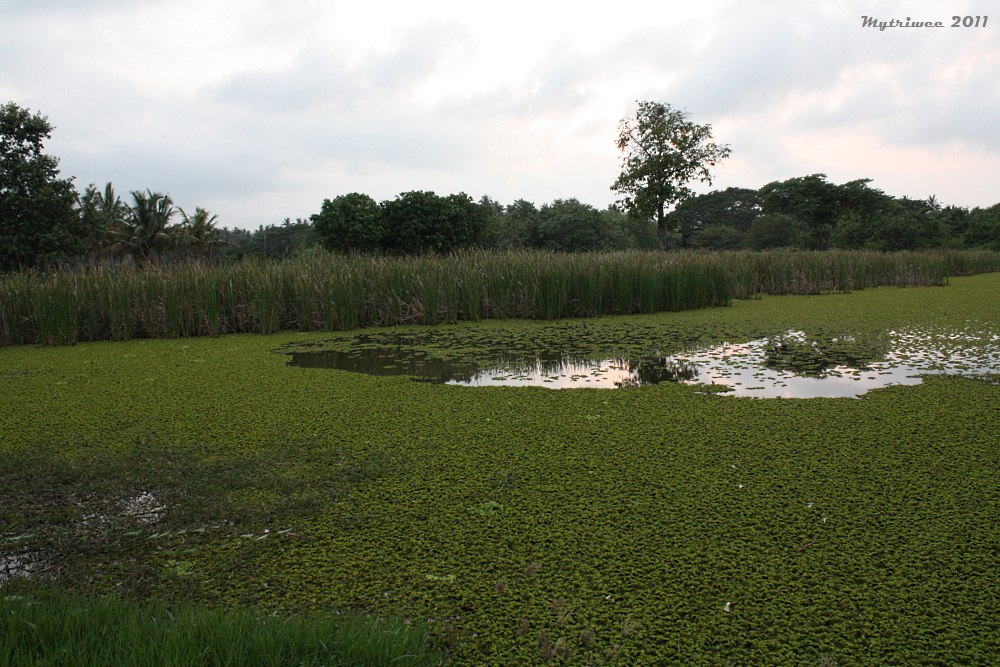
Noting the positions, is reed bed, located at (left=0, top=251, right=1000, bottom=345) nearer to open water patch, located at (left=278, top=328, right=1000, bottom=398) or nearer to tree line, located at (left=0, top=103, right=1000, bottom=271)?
open water patch, located at (left=278, top=328, right=1000, bottom=398)

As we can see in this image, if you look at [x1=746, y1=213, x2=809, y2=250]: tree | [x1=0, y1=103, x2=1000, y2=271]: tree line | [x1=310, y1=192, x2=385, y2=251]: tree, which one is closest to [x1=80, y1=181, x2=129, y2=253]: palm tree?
[x1=0, y1=103, x2=1000, y2=271]: tree line

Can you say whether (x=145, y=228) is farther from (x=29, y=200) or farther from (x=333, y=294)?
(x=333, y=294)

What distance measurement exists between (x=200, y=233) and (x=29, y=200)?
1062 cm

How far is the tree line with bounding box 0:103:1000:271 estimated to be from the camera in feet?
59.2

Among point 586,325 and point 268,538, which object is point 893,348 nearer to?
point 586,325

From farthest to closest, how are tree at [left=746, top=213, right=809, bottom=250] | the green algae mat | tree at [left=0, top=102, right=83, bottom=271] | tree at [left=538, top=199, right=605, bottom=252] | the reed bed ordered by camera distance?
tree at [left=746, top=213, right=809, bottom=250] → tree at [left=538, top=199, right=605, bottom=252] → tree at [left=0, top=102, right=83, bottom=271] → the reed bed → the green algae mat

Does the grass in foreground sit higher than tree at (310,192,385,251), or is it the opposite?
tree at (310,192,385,251)

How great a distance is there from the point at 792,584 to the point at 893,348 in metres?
4.46

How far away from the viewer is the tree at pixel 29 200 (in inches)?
689

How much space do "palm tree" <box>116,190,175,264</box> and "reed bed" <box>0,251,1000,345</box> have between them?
20.9 meters

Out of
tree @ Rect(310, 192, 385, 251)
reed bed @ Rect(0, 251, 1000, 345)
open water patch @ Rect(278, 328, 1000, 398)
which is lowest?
open water patch @ Rect(278, 328, 1000, 398)

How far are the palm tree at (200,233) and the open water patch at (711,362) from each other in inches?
948

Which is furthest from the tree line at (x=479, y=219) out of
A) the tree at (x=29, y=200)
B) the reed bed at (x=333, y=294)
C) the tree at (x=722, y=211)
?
the tree at (x=722, y=211)

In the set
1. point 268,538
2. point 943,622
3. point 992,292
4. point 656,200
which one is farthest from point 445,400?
point 656,200
